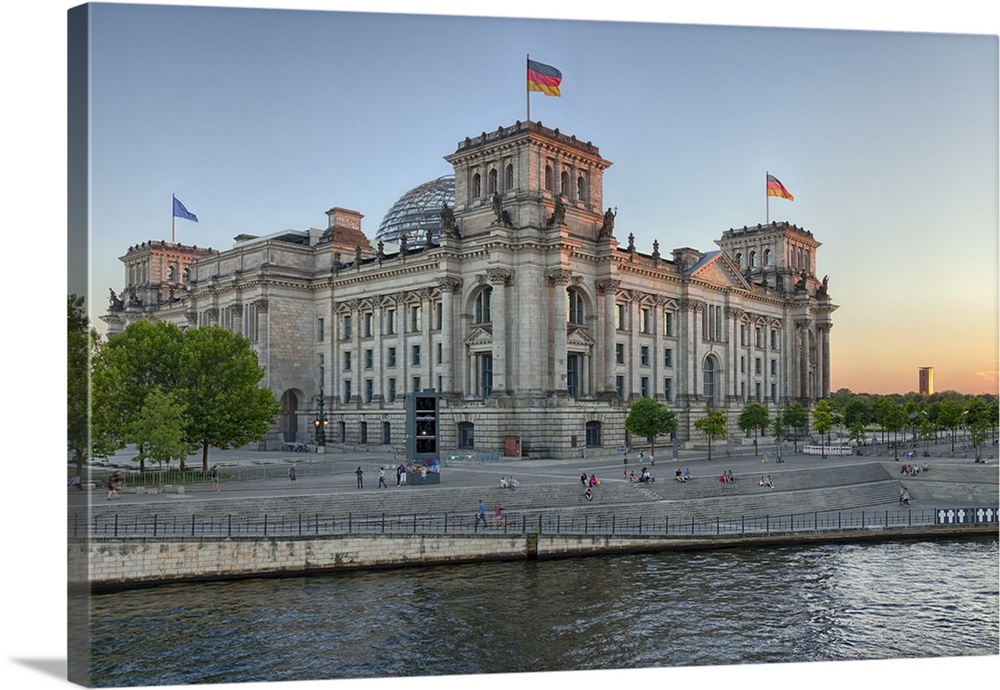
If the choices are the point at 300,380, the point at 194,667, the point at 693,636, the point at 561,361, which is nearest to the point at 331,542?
the point at 194,667

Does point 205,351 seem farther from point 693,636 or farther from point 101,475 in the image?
point 693,636

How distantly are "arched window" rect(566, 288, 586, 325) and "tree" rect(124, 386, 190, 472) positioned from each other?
36.8 meters

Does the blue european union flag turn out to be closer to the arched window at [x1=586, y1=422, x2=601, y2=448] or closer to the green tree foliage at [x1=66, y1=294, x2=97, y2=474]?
the arched window at [x1=586, y1=422, x2=601, y2=448]

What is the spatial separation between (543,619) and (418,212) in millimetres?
85092

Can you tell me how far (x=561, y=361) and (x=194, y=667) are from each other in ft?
168

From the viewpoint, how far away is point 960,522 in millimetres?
49656

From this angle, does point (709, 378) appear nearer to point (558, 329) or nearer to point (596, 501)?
point (558, 329)

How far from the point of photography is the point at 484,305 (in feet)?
255

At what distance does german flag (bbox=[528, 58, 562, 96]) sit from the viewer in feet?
187

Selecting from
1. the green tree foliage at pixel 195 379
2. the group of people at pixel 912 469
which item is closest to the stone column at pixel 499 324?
the green tree foliage at pixel 195 379

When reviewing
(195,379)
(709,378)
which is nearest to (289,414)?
(195,379)

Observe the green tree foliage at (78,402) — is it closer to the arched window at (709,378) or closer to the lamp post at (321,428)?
the lamp post at (321,428)

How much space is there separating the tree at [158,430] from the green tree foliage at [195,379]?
1.94 m

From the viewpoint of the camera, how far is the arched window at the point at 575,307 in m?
78.4
